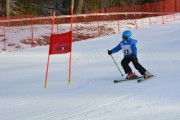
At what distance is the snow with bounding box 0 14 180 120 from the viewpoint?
8748 mm

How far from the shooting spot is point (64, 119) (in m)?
8.31

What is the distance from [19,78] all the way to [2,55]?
876 cm

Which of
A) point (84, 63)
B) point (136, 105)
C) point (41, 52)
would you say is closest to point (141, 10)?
point (41, 52)

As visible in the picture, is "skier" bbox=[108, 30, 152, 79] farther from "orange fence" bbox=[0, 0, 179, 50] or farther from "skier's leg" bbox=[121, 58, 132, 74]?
"orange fence" bbox=[0, 0, 179, 50]

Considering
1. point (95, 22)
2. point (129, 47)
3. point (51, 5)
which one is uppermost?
point (51, 5)

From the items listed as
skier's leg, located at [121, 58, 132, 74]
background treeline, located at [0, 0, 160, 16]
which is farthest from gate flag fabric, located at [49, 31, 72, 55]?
background treeline, located at [0, 0, 160, 16]

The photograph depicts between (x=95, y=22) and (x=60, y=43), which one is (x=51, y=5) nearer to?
(x=95, y=22)

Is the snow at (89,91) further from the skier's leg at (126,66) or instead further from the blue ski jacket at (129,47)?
the blue ski jacket at (129,47)

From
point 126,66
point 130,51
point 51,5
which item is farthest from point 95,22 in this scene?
point 130,51

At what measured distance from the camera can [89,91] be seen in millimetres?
11211

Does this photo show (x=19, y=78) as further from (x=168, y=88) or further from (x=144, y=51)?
(x=144, y=51)

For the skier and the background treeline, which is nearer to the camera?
the skier

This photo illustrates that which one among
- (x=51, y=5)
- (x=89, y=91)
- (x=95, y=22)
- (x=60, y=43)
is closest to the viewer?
(x=89, y=91)

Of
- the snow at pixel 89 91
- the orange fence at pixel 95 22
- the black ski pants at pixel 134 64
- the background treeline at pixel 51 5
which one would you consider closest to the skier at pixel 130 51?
the black ski pants at pixel 134 64
